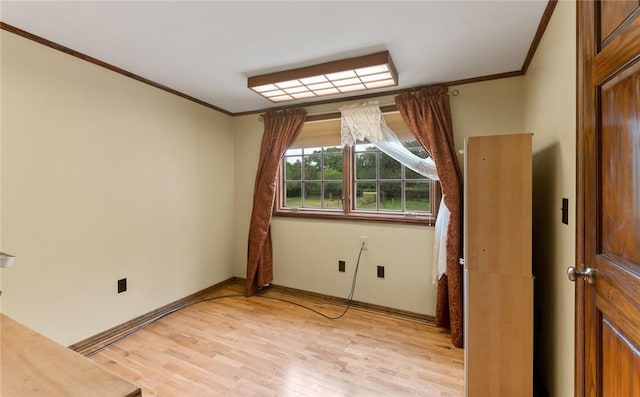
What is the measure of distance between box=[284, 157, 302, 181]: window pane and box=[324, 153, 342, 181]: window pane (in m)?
0.36

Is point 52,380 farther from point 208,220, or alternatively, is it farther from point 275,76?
point 208,220

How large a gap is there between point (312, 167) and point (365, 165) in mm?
658

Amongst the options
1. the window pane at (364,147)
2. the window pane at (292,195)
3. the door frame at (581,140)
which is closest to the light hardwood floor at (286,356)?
the door frame at (581,140)

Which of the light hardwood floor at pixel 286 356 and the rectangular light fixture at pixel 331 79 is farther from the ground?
the rectangular light fixture at pixel 331 79

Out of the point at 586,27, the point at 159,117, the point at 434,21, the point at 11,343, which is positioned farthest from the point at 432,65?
the point at 11,343

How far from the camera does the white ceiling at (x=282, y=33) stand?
5.26ft

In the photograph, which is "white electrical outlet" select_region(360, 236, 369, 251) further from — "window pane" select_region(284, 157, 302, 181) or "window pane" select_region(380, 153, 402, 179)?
"window pane" select_region(284, 157, 302, 181)

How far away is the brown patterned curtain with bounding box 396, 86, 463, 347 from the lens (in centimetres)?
238

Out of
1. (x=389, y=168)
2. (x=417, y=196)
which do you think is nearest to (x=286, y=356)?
(x=417, y=196)

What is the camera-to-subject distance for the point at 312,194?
3377mm

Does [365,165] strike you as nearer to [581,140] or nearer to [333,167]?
[333,167]

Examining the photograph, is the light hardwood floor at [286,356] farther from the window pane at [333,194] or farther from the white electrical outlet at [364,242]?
the window pane at [333,194]

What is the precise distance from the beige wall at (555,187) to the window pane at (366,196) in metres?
1.41

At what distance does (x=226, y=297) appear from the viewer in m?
3.24
